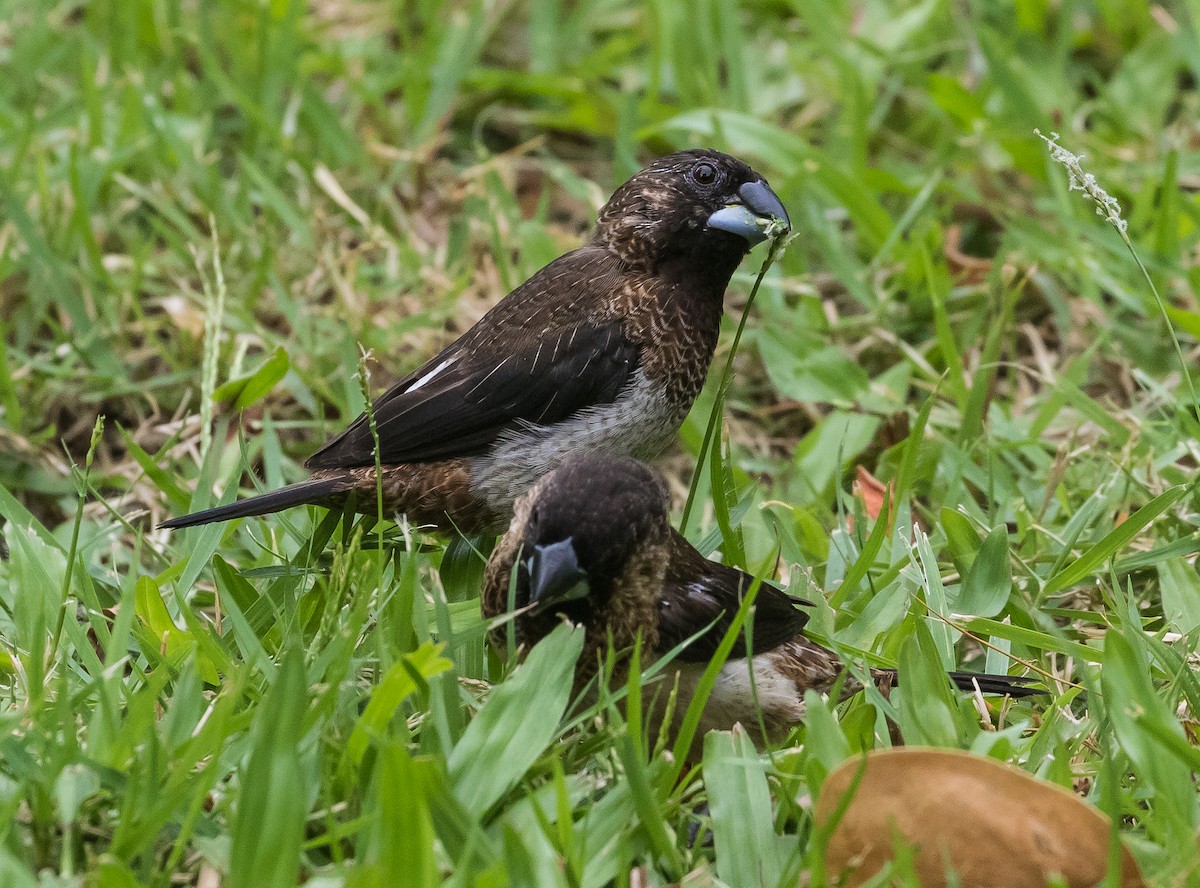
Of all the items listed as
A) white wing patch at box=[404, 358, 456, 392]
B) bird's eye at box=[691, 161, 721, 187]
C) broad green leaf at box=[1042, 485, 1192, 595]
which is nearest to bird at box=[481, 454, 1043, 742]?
broad green leaf at box=[1042, 485, 1192, 595]

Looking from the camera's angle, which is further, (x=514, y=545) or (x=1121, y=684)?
(x=514, y=545)

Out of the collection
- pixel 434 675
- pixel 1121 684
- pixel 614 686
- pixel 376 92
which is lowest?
pixel 1121 684

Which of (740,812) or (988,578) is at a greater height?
(740,812)

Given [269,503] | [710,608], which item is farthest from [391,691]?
[269,503]

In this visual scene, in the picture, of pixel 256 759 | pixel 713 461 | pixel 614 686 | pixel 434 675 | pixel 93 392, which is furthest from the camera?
pixel 93 392

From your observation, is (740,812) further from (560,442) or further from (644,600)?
(560,442)

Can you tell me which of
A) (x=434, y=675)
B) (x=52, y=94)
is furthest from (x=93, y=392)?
(x=434, y=675)

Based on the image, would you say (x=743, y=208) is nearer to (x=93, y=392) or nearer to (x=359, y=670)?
(x=359, y=670)
